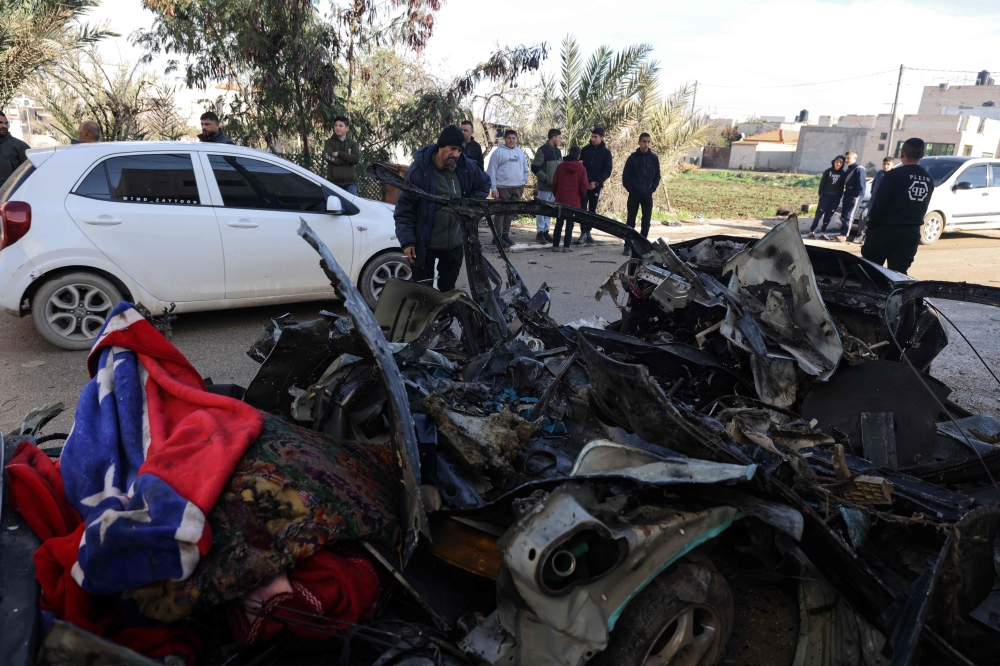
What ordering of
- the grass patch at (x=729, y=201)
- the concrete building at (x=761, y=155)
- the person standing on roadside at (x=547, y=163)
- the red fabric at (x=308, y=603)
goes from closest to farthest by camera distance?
the red fabric at (x=308, y=603), the person standing on roadside at (x=547, y=163), the grass patch at (x=729, y=201), the concrete building at (x=761, y=155)

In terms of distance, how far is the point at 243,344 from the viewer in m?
5.49

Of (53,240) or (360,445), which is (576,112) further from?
(360,445)

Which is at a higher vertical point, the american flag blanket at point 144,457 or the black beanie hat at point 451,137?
the black beanie hat at point 451,137

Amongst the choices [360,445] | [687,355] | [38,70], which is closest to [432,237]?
[687,355]

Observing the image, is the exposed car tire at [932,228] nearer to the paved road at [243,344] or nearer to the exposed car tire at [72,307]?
the paved road at [243,344]

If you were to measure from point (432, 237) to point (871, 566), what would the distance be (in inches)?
156

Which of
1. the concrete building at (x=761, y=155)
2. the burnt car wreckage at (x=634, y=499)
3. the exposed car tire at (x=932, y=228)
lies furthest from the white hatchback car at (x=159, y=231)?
the concrete building at (x=761, y=155)

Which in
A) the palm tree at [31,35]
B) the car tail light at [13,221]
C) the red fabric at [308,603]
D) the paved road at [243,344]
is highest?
the palm tree at [31,35]

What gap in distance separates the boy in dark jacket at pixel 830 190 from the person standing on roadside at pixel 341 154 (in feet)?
31.5

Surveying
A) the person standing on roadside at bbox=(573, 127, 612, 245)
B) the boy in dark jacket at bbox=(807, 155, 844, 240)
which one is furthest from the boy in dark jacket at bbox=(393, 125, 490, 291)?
the boy in dark jacket at bbox=(807, 155, 844, 240)

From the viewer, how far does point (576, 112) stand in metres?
14.1

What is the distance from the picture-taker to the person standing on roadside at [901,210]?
650cm

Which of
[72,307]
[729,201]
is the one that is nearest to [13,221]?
[72,307]

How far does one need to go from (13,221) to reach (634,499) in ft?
17.6
